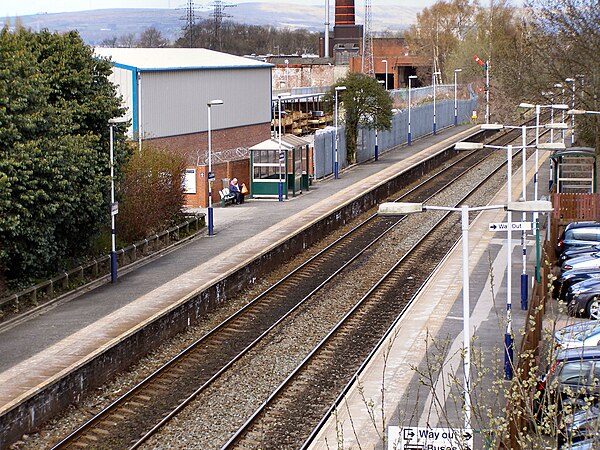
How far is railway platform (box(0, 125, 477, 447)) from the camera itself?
17359mm

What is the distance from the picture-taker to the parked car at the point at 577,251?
88.8ft

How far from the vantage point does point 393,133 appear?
62688mm

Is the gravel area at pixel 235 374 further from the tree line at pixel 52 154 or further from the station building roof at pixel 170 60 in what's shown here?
the station building roof at pixel 170 60

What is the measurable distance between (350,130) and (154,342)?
33555 mm

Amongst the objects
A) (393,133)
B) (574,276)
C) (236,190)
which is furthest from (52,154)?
(393,133)

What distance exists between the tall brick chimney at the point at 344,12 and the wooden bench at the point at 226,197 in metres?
76.0

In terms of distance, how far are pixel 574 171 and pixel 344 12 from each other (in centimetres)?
7853

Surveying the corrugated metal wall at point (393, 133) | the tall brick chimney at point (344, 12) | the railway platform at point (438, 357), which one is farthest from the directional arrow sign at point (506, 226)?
the tall brick chimney at point (344, 12)

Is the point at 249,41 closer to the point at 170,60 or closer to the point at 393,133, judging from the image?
the point at 393,133

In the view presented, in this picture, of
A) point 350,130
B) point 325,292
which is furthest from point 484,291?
point 350,130

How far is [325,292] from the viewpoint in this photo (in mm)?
26578

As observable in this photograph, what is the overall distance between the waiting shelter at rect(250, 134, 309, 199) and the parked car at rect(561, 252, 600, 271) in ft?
56.0

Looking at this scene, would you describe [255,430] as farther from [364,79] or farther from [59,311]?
[364,79]

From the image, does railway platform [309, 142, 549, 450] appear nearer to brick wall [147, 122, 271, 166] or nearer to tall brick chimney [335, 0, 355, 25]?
brick wall [147, 122, 271, 166]
